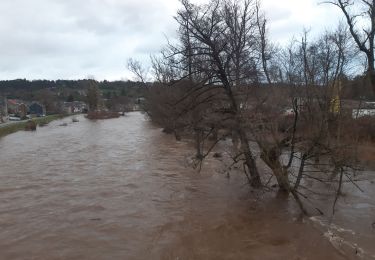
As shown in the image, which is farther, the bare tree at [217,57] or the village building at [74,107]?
the village building at [74,107]

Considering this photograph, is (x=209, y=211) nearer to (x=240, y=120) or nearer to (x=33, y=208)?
(x=240, y=120)

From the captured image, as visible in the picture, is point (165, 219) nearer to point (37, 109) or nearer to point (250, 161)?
point (250, 161)

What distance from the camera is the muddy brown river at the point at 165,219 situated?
9867mm

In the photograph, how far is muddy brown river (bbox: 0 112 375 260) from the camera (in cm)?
987

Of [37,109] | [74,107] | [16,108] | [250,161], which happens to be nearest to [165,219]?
[250,161]

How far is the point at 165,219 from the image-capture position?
12.1 meters

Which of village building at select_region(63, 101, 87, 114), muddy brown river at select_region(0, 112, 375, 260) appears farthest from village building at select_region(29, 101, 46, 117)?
muddy brown river at select_region(0, 112, 375, 260)

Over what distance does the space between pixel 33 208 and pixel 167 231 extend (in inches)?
182

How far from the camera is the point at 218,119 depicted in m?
14.5

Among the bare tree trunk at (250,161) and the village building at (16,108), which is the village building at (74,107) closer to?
the village building at (16,108)

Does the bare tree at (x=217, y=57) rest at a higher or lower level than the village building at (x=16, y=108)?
higher

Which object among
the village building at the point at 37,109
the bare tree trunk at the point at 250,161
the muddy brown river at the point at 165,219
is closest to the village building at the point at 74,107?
the village building at the point at 37,109

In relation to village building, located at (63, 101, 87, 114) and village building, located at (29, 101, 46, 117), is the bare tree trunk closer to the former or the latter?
village building, located at (29, 101, 46, 117)

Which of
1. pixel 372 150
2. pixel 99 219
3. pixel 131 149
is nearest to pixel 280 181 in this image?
pixel 99 219
